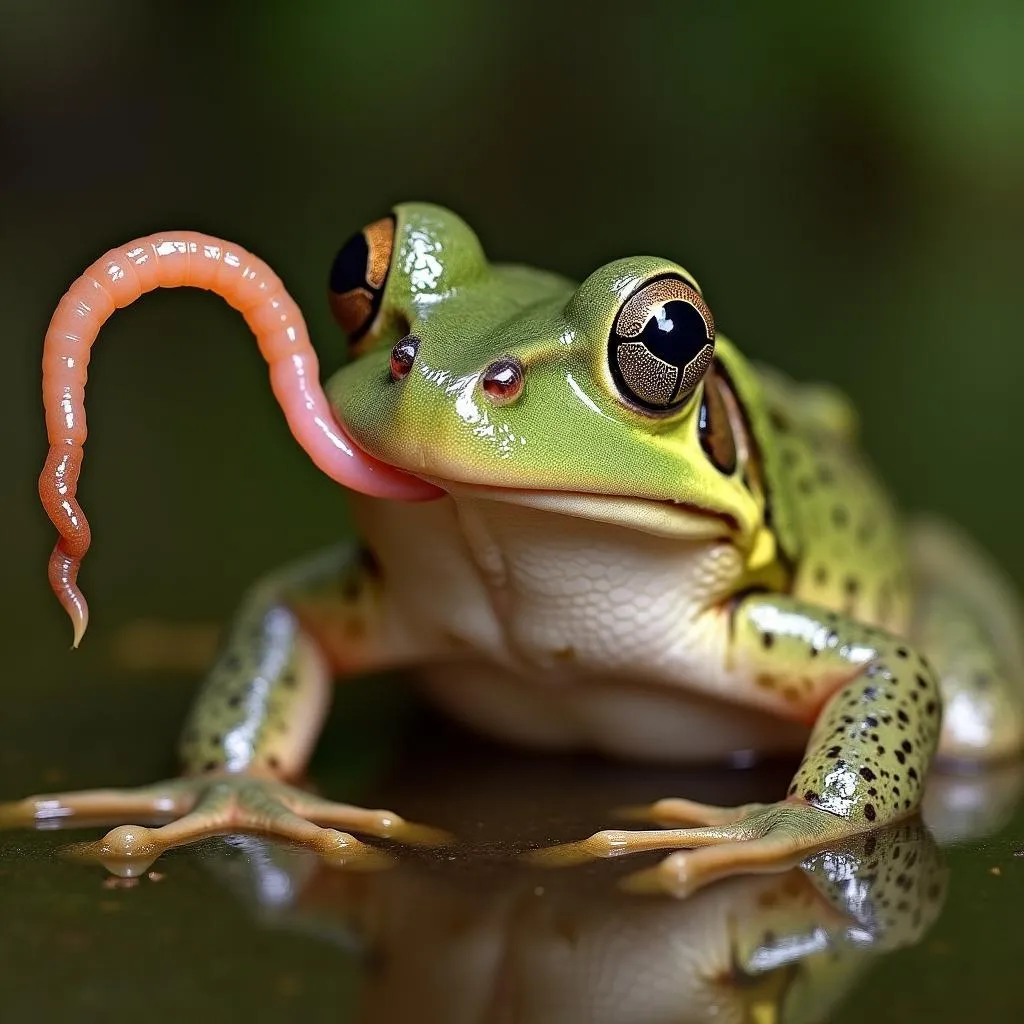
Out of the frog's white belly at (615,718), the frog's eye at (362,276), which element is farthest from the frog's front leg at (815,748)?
the frog's eye at (362,276)

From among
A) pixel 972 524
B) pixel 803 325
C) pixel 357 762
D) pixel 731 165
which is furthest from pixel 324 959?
pixel 731 165

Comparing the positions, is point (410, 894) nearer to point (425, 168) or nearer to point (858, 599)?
point (858, 599)

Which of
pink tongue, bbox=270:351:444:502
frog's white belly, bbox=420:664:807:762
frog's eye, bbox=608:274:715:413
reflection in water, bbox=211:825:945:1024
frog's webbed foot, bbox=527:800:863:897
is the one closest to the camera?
reflection in water, bbox=211:825:945:1024

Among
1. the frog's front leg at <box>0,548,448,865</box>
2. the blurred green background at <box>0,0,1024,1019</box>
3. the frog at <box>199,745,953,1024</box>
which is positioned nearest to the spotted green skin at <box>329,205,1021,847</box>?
the frog at <box>199,745,953,1024</box>

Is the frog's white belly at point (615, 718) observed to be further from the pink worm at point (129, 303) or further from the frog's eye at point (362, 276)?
the frog's eye at point (362, 276)

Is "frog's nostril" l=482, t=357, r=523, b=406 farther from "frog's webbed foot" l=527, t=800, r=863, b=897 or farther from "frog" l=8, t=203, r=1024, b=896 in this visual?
"frog's webbed foot" l=527, t=800, r=863, b=897

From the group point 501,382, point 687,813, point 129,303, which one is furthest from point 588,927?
point 129,303

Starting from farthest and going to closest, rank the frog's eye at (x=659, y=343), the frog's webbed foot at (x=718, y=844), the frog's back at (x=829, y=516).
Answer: the frog's back at (x=829, y=516) < the frog's eye at (x=659, y=343) < the frog's webbed foot at (x=718, y=844)
